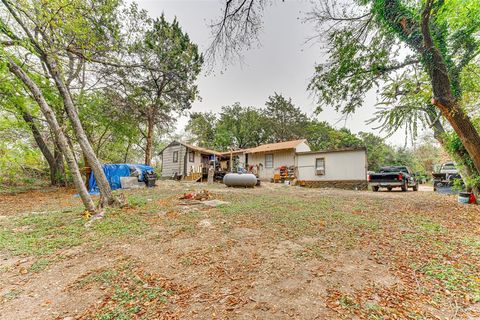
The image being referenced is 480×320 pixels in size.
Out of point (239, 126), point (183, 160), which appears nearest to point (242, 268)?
point (183, 160)

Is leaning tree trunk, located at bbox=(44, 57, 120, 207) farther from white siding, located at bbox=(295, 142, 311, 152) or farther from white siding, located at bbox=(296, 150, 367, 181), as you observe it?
white siding, located at bbox=(295, 142, 311, 152)

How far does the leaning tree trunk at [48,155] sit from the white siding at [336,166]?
15.8 metres

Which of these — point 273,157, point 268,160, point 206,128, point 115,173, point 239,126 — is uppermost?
point 239,126

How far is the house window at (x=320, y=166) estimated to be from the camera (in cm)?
1464

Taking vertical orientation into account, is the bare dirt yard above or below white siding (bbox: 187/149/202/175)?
below

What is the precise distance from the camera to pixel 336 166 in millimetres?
14094

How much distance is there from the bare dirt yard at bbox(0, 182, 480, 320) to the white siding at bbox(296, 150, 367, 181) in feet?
29.7

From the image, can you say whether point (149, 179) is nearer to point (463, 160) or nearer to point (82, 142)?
point (82, 142)

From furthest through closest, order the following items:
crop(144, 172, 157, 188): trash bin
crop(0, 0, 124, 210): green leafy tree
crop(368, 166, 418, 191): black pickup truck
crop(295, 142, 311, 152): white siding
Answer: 1. crop(295, 142, 311, 152): white siding
2. crop(144, 172, 157, 188): trash bin
3. crop(368, 166, 418, 191): black pickup truck
4. crop(0, 0, 124, 210): green leafy tree

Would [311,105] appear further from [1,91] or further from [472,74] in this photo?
[1,91]

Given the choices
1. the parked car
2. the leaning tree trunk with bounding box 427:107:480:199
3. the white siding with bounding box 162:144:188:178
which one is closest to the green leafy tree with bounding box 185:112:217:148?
the white siding with bounding box 162:144:188:178

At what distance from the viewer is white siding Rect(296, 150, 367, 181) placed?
13172mm

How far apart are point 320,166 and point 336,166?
1132 mm

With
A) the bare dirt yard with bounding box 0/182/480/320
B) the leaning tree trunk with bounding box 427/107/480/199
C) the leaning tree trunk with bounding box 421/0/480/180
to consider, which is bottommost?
the bare dirt yard with bounding box 0/182/480/320
